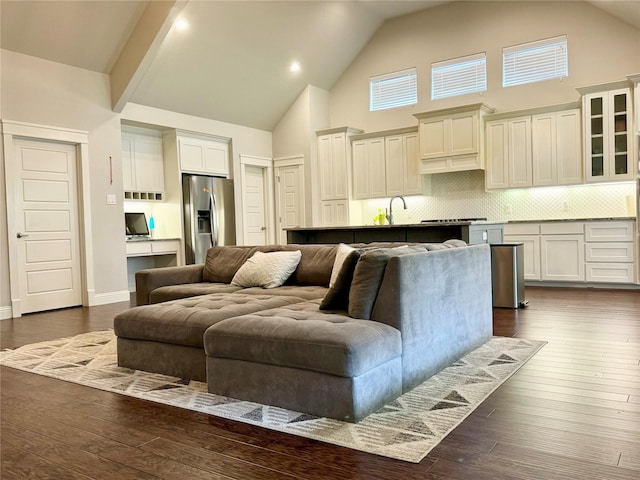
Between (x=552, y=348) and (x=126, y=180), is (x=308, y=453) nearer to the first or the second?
(x=552, y=348)

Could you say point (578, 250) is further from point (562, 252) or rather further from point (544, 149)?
point (544, 149)

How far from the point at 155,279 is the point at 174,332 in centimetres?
148

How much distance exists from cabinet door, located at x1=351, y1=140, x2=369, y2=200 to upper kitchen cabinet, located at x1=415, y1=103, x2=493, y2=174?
3.53ft

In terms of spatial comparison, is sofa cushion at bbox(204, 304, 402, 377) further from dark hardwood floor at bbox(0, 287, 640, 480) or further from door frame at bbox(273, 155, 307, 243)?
door frame at bbox(273, 155, 307, 243)

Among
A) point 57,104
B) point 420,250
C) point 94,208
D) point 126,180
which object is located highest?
point 57,104

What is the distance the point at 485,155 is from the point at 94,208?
5360mm

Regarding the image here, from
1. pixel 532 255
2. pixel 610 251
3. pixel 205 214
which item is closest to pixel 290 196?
pixel 205 214

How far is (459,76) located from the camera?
767cm

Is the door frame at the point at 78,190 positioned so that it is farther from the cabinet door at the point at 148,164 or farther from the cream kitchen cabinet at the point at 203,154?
the cream kitchen cabinet at the point at 203,154

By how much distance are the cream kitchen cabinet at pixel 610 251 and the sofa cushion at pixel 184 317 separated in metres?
4.51

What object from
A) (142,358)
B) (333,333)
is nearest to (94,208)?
(142,358)

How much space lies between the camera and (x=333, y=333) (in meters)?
2.13

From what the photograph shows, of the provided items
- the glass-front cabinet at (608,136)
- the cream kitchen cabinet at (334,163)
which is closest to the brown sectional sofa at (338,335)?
the glass-front cabinet at (608,136)

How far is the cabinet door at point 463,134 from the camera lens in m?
6.96
